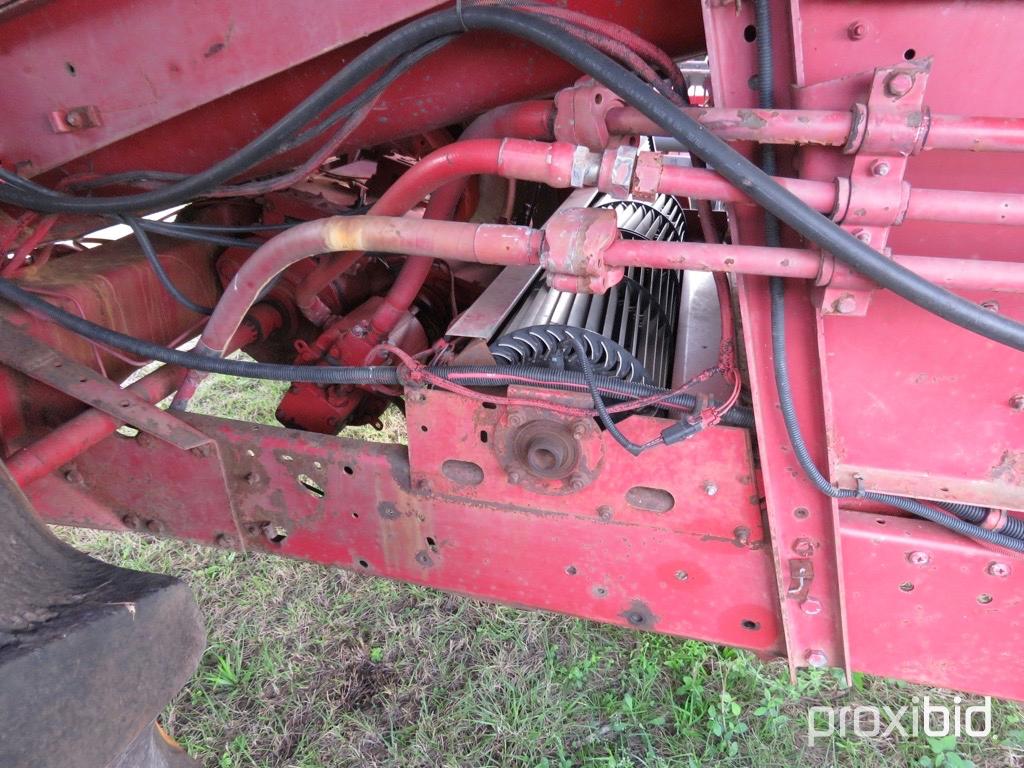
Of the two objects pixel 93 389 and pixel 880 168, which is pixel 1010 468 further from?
pixel 93 389

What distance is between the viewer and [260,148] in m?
1.25

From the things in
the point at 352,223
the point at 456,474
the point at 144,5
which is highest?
the point at 144,5

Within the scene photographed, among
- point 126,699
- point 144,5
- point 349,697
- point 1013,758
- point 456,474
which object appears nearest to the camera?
point 126,699

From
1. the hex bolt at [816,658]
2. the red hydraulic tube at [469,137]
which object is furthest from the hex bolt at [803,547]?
the red hydraulic tube at [469,137]

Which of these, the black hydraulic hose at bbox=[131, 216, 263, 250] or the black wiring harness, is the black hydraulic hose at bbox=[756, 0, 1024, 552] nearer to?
the black wiring harness

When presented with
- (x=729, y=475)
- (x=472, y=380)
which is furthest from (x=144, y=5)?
(x=729, y=475)

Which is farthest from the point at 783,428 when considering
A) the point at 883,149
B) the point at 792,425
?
the point at 883,149

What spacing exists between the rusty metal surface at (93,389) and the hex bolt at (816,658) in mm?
1284

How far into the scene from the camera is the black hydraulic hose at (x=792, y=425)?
3.28ft

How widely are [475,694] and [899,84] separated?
1.91m

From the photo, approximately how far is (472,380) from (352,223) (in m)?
0.37

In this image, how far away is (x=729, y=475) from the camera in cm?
126

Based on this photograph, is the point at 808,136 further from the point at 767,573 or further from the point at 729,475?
the point at 767,573

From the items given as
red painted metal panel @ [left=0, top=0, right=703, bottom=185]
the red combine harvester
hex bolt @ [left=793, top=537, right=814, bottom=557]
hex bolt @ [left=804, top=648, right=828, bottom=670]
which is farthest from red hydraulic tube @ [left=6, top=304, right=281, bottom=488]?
hex bolt @ [left=804, top=648, right=828, bottom=670]
